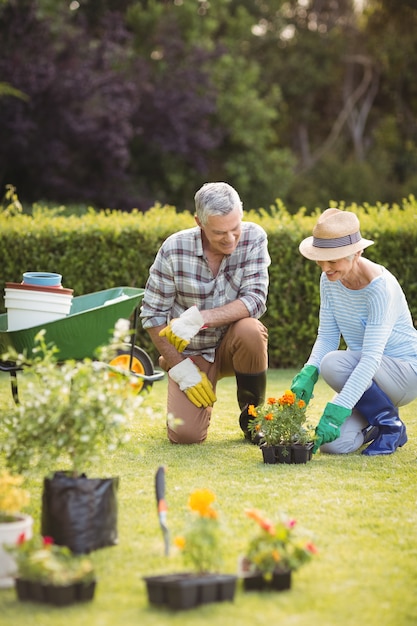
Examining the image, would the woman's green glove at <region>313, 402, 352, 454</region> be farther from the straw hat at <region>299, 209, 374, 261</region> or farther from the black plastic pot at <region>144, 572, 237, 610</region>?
the black plastic pot at <region>144, 572, 237, 610</region>


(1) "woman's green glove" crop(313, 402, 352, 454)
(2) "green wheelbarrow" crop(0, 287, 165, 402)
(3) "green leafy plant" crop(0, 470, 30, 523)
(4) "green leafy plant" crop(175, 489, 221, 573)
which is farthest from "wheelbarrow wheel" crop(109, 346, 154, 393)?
(4) "green leafy plant" crop(175, 489, 221, 573)

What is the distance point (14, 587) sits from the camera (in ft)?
7.77

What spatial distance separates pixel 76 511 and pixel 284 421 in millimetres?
1341

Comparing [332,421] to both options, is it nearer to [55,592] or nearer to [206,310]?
[206,310]

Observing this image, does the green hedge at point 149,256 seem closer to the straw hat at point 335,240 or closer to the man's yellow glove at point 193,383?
the man's yellow glove at point 193,383

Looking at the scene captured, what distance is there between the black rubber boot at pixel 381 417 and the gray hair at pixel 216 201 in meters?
1.06

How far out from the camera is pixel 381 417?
399 centimetres

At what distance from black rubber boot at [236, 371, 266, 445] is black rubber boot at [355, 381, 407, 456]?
1.65 feet

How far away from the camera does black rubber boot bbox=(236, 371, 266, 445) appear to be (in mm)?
4250

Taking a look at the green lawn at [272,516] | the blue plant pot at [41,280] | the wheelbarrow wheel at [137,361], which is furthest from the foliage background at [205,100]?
the green lawn at [272,516]

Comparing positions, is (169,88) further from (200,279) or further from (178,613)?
(178,613)

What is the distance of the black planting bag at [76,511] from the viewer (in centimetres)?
256

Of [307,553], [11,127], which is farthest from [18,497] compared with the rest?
[11,127]

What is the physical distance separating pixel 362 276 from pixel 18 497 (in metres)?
2.02
